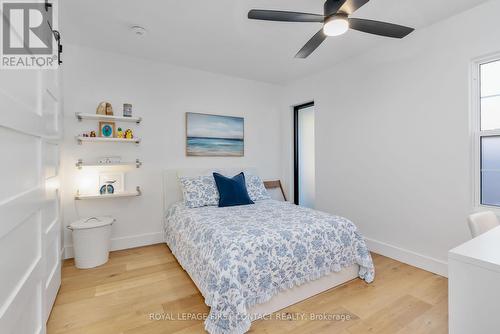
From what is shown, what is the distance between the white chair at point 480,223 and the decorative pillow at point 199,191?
2.38 m

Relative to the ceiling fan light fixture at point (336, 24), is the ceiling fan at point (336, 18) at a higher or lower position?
higher

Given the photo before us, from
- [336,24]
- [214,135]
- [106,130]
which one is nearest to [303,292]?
[336,24]

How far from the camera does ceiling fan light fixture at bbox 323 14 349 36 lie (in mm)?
1720

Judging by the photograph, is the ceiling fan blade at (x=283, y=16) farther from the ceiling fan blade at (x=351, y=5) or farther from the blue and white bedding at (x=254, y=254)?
the blue and white bedding at (x=254, y=254)

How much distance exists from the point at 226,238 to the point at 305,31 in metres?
2.21

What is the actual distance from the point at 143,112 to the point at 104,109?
0.46 metres

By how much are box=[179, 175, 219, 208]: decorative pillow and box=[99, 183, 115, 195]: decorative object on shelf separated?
2.71 ft

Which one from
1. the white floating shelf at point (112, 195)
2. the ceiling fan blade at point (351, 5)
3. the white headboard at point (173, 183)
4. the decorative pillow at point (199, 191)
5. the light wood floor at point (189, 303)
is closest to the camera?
the ceiling fan blade at point (351, 5)

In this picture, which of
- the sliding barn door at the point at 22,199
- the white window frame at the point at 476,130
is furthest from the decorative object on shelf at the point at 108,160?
the white window frame at the point at 476,130

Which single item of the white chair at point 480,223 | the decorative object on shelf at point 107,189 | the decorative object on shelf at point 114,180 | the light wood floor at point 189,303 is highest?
the decorative object on shelf at point 114,180

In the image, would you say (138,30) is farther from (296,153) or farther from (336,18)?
(296,153)

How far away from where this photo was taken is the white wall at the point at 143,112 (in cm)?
286

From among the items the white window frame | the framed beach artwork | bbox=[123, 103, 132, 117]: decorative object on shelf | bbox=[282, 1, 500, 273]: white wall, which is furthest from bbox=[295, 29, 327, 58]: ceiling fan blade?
bbox=[123, 103, 132, 117]: decorative object on shelf

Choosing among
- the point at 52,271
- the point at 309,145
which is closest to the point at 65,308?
the point at 52,271
